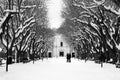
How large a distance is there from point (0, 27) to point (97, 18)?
1571 cm

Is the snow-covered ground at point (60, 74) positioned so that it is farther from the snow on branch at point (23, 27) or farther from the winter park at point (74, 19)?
the snow on branch at point (23, 27)

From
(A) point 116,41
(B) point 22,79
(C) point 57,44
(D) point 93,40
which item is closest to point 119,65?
(A) point 116,41

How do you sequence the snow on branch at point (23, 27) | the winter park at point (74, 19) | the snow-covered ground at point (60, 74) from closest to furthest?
the snow-covered ground at point (60, 74) → the winter park at point (74, 19) → the snow on branch at point (23, 27)

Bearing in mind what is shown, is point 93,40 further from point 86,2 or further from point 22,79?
point 22,79

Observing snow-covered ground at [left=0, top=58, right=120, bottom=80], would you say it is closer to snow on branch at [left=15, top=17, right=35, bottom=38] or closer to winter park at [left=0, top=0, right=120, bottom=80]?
winter park at [left=0, top=0, right=120, bottom=80]

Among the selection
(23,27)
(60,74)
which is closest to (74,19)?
(23,27)

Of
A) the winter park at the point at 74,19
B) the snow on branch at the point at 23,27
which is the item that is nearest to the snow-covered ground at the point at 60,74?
the winter park at the point at 74,19

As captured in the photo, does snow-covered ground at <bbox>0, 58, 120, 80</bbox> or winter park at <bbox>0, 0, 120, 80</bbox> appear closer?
snow-covered ground at <bbox>0, 58, 120, 80</bbox>

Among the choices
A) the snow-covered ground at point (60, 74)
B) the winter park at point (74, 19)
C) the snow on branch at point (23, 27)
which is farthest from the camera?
the snow on branch at point (23, 27)

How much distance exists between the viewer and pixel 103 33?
3616cm

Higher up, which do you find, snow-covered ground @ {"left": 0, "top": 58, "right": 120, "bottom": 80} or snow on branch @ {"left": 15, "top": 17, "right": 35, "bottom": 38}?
snow on branch @ {"left": 15, "top": 17, "right": 35, "bottom": 38}

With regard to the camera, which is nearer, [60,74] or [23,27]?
[60,74]

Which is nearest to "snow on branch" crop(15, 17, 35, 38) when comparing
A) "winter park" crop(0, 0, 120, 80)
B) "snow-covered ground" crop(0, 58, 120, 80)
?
"winter park" crop(0, 0, 120, 80)

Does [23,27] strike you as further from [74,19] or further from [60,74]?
[60,74]
